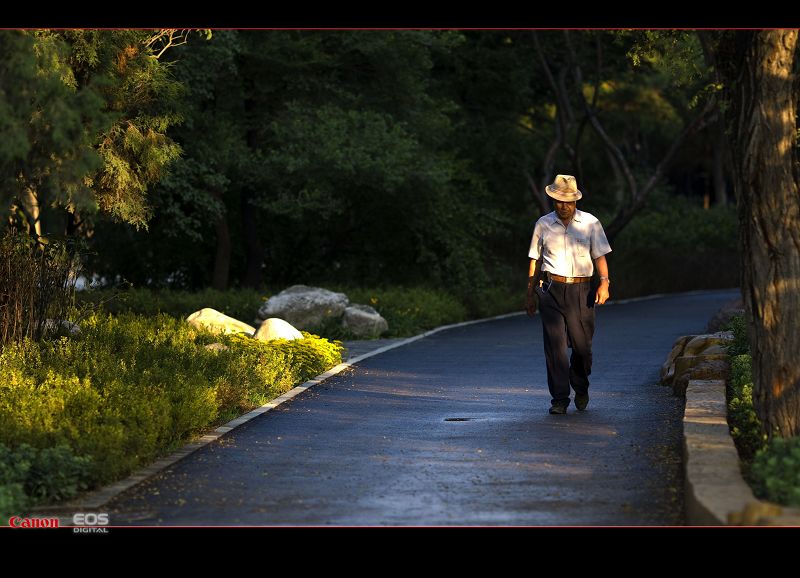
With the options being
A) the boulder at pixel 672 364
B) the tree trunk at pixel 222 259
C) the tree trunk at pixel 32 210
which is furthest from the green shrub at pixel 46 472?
the tree trunk at pixel 222 259

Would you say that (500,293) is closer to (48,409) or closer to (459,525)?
(48,409)

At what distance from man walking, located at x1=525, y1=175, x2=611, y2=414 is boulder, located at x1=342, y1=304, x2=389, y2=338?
1222 centimetres

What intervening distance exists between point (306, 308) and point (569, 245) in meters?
13.3

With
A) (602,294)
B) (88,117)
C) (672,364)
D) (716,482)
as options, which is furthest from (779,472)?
(88,117)

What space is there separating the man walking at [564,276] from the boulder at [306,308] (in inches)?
498

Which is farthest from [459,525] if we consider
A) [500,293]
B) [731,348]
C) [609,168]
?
[609,168]

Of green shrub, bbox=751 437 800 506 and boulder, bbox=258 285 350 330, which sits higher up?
boulder, bbox=258 285 350 330

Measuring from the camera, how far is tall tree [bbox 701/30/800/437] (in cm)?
1036

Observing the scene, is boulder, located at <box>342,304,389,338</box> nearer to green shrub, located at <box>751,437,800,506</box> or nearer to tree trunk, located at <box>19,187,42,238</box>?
tree trunk, located at <box>19,187,42,238</box>

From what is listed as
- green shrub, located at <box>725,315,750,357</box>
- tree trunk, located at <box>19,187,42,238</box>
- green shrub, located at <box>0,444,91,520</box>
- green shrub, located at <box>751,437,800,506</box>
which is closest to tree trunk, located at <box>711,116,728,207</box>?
tree trunk, located at <box>19,187,42,238</box>

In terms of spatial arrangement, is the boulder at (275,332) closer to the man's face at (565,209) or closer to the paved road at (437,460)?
the paved road at (437,460)

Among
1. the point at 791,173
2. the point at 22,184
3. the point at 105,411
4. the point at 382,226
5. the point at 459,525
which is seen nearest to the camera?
the point at 459,525

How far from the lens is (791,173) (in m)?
10.4

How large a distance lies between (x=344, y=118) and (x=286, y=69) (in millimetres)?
1933
